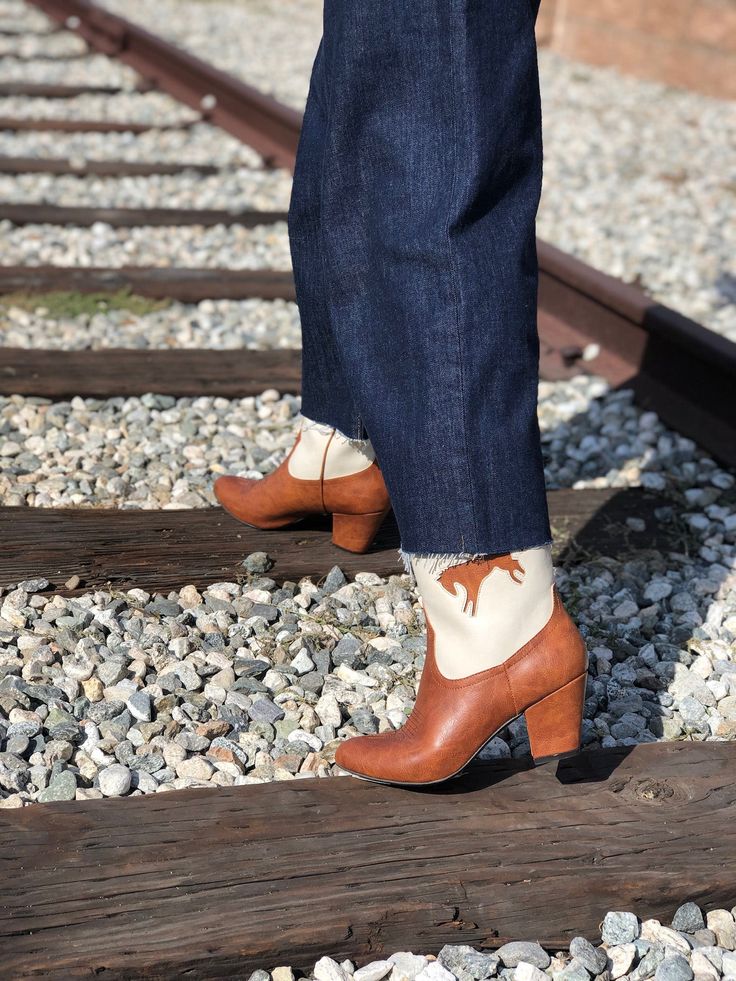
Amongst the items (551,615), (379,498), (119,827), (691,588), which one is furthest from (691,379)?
(119,827)

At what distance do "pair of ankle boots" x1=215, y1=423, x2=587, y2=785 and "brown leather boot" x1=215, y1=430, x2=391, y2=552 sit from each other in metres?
0.51

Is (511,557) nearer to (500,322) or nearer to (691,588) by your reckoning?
(500,322)

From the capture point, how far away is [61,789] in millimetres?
1593

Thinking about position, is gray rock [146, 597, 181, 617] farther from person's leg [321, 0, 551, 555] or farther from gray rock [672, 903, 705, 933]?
gray rock [672, 903, 705, 933]

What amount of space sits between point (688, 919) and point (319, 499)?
959 millimetres

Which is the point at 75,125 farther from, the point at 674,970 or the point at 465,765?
the point at 674,970

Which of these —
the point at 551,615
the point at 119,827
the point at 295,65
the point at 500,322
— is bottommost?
the point at 295,65

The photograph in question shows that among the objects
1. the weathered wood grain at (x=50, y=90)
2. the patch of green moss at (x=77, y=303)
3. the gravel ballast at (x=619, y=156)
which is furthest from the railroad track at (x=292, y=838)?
the weathered wood grain at (x=50, y=90)

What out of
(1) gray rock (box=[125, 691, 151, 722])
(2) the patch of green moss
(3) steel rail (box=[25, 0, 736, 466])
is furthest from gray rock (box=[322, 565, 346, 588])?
(2) the patch of green moss

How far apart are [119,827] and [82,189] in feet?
12.6

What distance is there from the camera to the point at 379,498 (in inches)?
81.7

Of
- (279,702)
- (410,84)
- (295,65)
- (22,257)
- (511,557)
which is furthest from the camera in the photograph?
(295,65)

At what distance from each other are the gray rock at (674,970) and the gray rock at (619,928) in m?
0.06

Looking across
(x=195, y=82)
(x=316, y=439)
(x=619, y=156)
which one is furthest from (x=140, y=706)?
(x=195, y=82)
